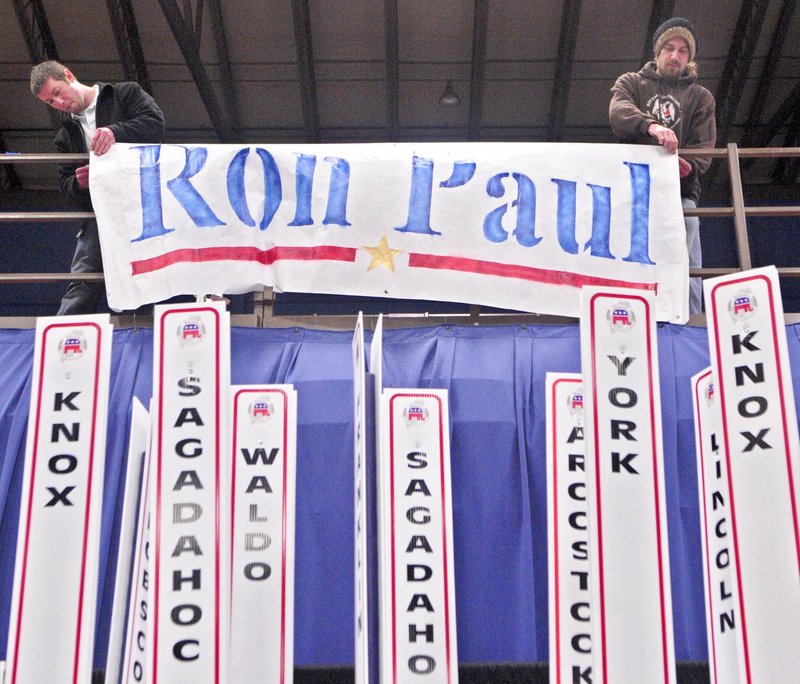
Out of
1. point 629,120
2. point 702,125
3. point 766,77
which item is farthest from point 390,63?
point 629,120

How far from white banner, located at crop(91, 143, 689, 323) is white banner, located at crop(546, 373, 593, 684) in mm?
1192

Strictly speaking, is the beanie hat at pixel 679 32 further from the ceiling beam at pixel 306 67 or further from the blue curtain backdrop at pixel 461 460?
the ceiling beam at pixel 306 67

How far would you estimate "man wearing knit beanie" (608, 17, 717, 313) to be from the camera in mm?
4410

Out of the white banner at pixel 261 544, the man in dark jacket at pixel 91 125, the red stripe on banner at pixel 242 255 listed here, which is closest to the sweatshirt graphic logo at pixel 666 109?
the red stripe on banner at pixel 242 255

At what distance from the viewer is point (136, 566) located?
2.54 metres

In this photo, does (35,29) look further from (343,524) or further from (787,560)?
(787,560)

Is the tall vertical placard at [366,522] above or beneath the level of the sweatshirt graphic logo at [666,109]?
beneath

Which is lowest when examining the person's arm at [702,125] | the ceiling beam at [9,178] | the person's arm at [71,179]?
the person's arm at [71,179]

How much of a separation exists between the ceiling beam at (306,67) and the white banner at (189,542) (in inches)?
314

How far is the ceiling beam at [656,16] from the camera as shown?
30.1ft

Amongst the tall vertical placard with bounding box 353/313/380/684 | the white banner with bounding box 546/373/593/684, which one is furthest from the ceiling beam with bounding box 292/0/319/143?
the tall vertical placard with bounding box 353/313/380/684

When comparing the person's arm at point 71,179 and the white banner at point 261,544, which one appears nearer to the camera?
the white banner at point 261,544

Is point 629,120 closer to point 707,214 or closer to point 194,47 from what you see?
point 707,214

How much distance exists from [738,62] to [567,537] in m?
8.42
